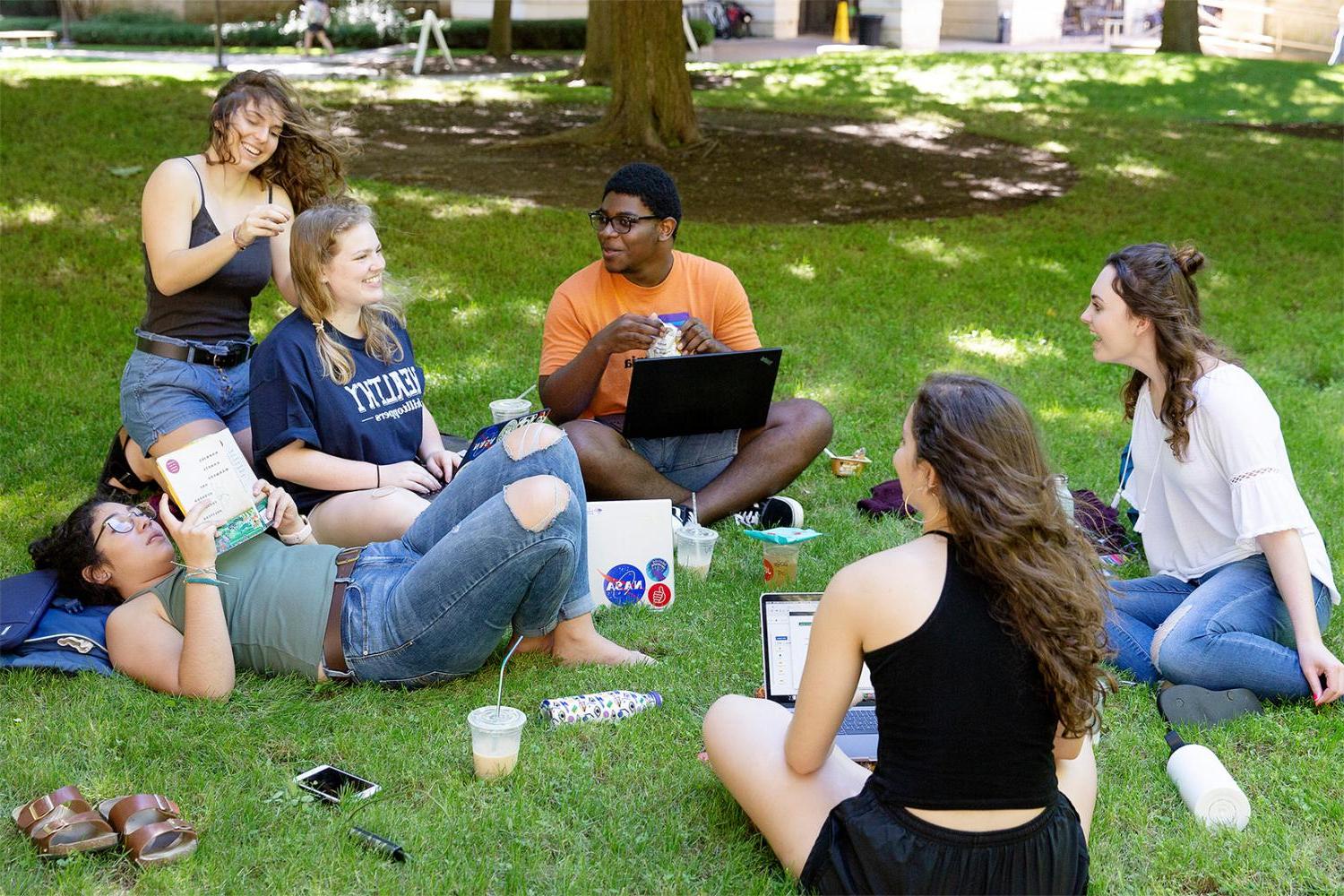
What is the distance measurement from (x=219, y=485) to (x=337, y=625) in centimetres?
51

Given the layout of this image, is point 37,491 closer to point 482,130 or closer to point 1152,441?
point 1152,441

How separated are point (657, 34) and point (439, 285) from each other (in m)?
4.22

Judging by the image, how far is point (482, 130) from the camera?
40.3 ft

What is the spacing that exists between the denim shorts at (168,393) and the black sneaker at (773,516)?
191cm

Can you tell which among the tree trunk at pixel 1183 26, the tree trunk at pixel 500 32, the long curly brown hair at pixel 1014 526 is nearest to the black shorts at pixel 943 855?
the long curly brown hair at pixel 1014 526

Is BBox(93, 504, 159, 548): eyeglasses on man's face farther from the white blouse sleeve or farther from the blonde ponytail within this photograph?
the white blouse sleeve

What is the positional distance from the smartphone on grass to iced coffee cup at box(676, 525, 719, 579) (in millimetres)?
1649

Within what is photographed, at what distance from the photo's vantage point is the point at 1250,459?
12.3 ft

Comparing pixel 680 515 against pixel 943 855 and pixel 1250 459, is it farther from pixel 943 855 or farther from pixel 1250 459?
pixel 943 855

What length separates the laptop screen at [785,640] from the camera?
3.47m

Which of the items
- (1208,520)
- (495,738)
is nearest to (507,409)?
(495,738)

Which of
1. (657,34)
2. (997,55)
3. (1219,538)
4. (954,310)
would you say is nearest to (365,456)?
(1219,538)

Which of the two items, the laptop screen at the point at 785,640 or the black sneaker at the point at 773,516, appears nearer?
the laptop screen at the point at 785,640

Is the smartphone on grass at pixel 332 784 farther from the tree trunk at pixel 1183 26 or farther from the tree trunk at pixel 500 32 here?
the tree trunk at pixel 1183 26
